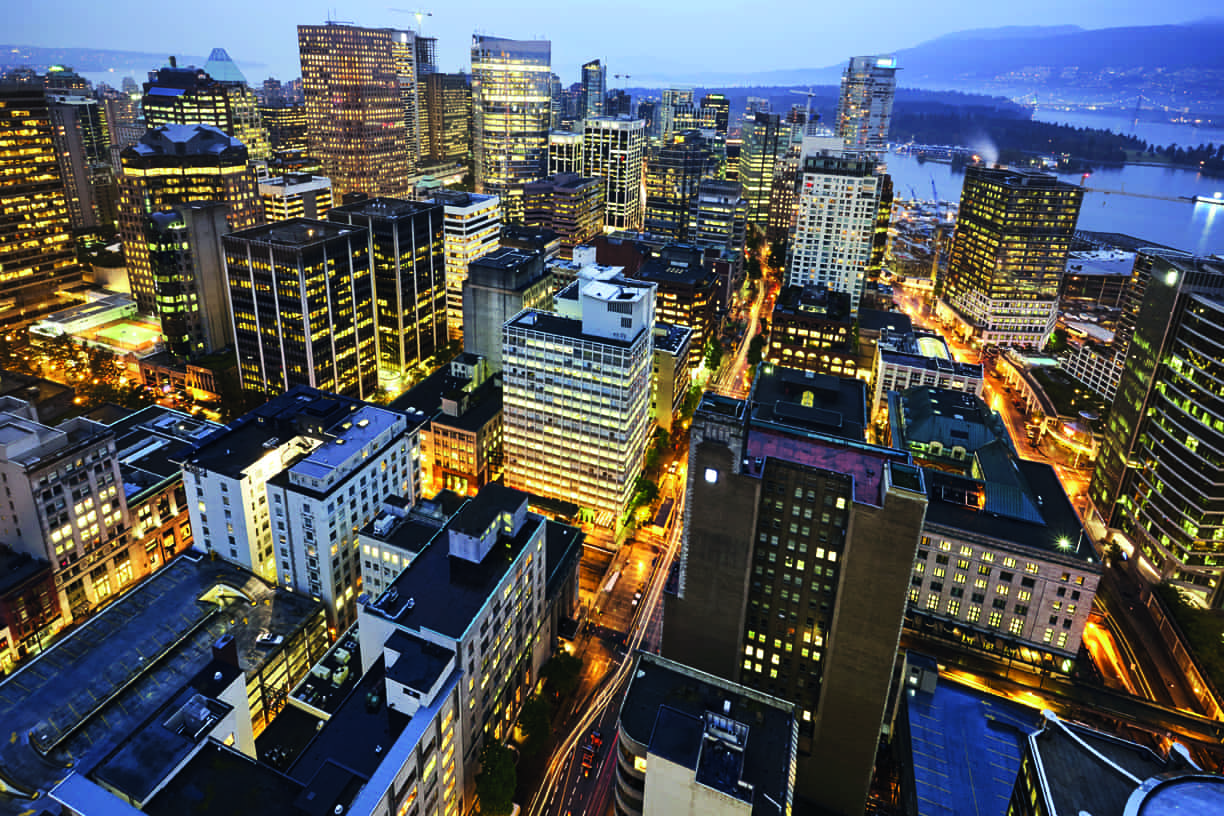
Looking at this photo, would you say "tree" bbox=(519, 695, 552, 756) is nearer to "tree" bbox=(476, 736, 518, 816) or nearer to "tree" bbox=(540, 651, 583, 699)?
"tree" bbox=(540, 651, 583, 699)

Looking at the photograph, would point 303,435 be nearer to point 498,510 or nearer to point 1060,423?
point 498,510

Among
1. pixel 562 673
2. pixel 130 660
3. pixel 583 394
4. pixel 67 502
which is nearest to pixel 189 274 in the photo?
pixel 67 502

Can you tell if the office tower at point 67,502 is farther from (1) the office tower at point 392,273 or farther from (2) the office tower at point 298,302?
(1) the office tower at point 392,273

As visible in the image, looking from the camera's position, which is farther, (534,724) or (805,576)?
(534,724)

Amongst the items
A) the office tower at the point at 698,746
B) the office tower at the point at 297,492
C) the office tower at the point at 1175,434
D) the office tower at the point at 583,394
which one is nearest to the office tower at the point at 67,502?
the office tower at the point at 297,492

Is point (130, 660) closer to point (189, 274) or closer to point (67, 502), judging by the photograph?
point (67, 502)
